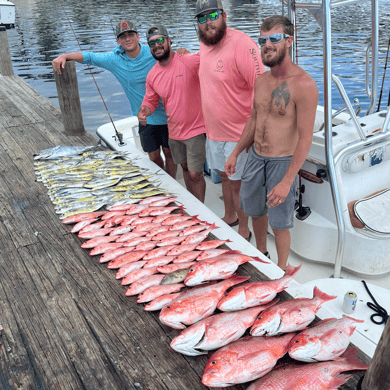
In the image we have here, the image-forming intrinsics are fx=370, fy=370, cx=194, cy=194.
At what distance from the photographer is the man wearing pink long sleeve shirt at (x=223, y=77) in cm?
301

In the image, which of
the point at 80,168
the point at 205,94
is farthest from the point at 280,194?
the point at 80,168

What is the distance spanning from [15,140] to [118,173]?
2045mm

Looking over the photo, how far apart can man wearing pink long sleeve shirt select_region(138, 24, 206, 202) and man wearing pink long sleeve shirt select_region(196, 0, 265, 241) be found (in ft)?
1.02

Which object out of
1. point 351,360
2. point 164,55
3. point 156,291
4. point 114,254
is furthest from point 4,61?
point 351,360

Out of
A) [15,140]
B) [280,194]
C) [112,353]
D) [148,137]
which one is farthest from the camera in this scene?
[15,140]

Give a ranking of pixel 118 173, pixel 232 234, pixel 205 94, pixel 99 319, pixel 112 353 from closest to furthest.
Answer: pixel 112 353
pixel 99 319
pixel 232 234
pixel 205 94
pixel 118 173

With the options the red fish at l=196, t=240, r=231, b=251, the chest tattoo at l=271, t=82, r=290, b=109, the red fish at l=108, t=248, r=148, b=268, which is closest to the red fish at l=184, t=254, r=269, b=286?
the red fish at l=196, t=240, r=231, b=251

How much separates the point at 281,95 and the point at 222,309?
145 centimetres

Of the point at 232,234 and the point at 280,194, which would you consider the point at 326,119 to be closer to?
the point at 280,194

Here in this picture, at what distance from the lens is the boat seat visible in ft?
10.2

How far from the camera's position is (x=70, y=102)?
5.14 meters

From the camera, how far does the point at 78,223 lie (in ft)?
9.82

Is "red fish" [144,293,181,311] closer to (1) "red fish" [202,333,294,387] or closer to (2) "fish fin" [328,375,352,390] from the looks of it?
(1) "red fish" [202,333,294,387]

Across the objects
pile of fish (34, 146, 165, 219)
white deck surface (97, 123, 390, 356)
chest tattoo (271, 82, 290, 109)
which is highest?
chest tattoo (271, 82, 290, 109)
